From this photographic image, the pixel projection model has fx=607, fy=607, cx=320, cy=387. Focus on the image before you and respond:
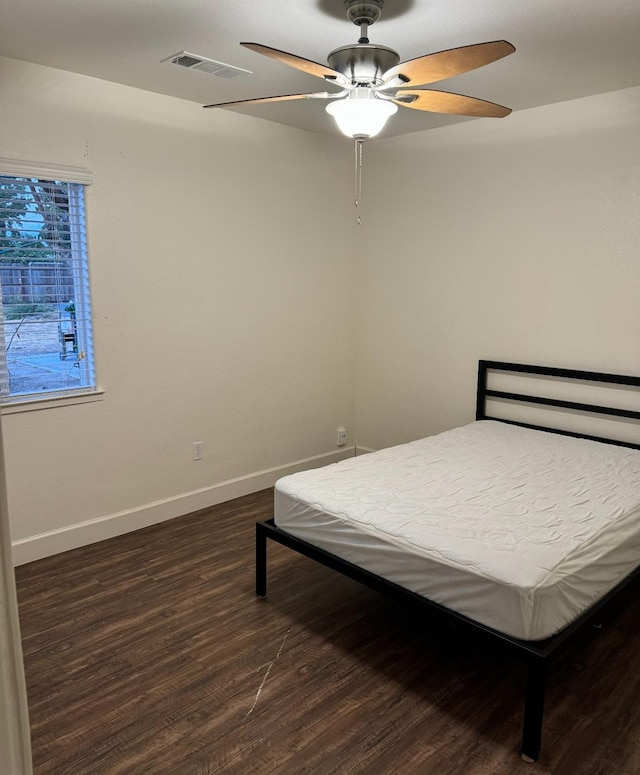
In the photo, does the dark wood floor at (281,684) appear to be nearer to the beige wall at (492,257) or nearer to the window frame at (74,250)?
the window frame at (74,250)

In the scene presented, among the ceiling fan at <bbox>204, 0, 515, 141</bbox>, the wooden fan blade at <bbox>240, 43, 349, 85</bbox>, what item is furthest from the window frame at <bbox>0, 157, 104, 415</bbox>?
the wooden fan blade at <bbox>240, 43, 349, 85</bbox>

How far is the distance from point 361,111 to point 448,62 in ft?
1.19

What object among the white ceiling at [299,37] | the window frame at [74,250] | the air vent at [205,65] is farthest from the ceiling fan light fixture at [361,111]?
the window frame at [74,250]

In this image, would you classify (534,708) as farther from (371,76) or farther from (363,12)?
(363,12)

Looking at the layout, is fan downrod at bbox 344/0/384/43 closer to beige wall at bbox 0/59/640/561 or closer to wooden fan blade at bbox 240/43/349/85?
wooden fan blade at bbox 240/43/349/85

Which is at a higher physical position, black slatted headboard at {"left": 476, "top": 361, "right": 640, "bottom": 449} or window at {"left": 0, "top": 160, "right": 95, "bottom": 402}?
window at {"left": 0, "top": 160, "right": 95, "bottom": 402}

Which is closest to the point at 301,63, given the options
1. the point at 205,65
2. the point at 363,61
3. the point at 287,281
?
the point at 363,61

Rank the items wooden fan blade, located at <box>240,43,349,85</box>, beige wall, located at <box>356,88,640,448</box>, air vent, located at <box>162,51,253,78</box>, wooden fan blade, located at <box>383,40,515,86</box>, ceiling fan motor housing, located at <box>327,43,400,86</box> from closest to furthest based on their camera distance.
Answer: wooden fan blade, located at <box>383,40,515,86</box> → wooden fan blade, located at <box>240,43,349,85</box> → ceiling fan motor housing, located at <box>327,43,400,86</box> → air vent, located at <box>162,51,253,78</box> → beige wall, located at <box>356,88,640,448</box>

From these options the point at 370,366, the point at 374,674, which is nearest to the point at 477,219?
the point at 370,366

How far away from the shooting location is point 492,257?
425 cm

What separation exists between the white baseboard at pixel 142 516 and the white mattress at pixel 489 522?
131 centimetres

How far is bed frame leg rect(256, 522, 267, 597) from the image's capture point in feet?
9.97

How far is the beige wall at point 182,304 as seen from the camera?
340 centimetres

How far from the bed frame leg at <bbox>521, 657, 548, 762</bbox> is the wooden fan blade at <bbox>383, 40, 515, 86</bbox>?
195 cm
